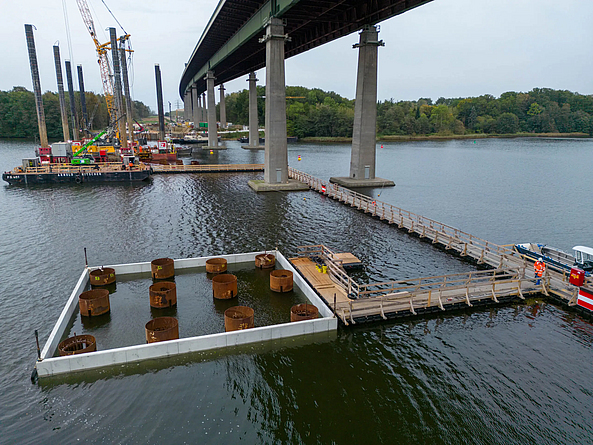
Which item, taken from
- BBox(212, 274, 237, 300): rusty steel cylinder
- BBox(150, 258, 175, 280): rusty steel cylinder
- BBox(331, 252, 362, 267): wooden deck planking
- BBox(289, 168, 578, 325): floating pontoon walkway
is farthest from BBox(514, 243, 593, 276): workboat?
BBox(150, 258, 175, 280): rusty steel cylinder

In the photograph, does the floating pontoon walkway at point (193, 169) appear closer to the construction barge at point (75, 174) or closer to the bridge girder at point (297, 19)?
the construction barge at point (75, 174)

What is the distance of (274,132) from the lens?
53.7m

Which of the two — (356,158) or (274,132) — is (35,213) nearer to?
(274,132)

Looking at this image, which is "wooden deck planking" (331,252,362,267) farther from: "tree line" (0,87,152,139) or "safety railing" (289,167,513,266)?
"tree line" (0,87,152,139)

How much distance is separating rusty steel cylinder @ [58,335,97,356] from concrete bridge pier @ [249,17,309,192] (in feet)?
127

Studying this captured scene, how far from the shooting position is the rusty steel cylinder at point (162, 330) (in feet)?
53.5

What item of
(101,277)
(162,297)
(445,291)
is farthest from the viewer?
(101,277)

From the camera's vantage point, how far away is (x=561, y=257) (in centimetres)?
2595

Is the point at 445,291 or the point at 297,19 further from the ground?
the point at 297,19

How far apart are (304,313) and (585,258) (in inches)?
733

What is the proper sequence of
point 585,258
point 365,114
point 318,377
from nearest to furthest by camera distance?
point 318,377 < point 585,258 < point 365,114

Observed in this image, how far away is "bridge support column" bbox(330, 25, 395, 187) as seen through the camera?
179 feet

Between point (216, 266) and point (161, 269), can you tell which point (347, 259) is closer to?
point (216, 266)

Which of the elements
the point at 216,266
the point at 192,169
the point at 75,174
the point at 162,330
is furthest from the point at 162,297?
the point at 192,169
